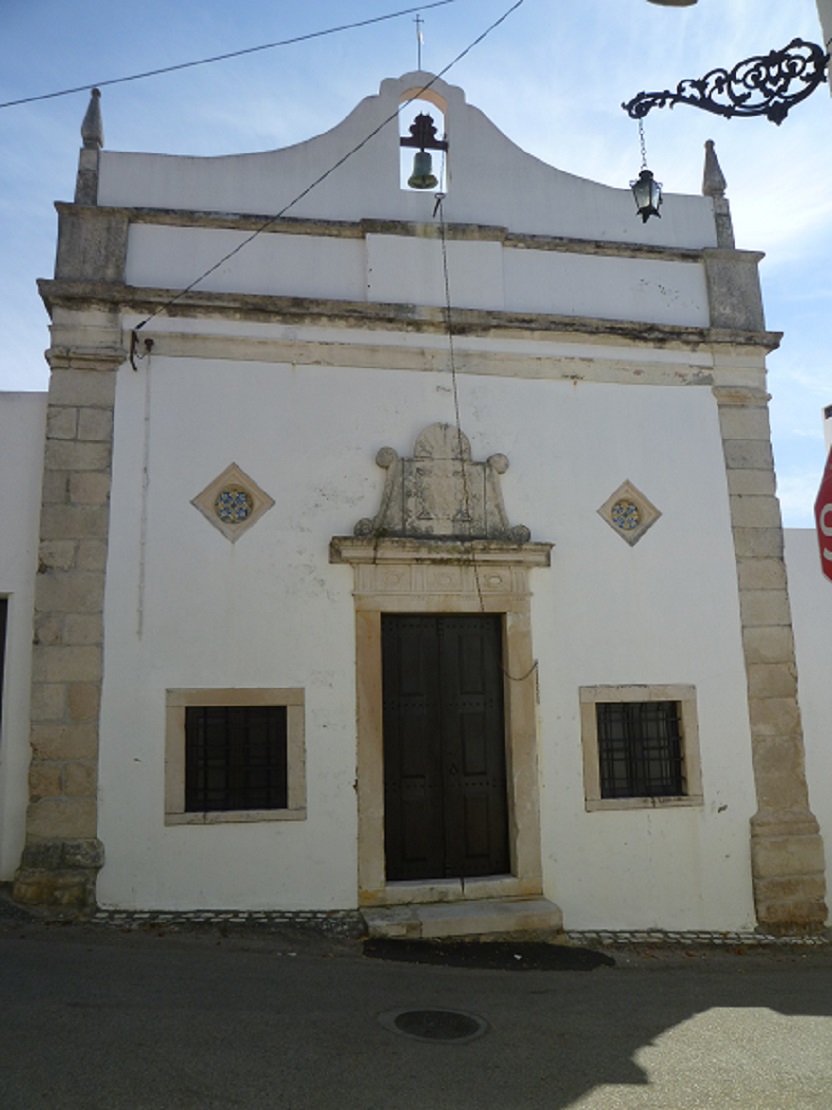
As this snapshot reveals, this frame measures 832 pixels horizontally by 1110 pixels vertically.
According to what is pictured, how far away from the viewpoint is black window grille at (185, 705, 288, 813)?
705 centimetres

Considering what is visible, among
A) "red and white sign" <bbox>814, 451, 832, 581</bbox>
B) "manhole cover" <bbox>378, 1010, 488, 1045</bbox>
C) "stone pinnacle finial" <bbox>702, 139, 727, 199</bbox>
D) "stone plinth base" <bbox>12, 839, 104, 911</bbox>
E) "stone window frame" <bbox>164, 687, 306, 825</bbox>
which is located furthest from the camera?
"stone pinnacle finial" <bbox>702, 139, 727, 199</bbox>

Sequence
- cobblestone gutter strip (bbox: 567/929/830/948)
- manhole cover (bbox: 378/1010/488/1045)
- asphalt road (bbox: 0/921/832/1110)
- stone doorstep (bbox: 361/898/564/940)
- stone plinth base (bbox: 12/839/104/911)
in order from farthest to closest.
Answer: cobblestone gutter strip (bbox: 567/929/830/948) → stone doorstep (bbox: 361/898/564/940) → stone plinth base (bbox: 12/839/104/911) → manhole cover (bbox: 378/1010/488/1045) → asphalt road (bbox: 0/921/832/1110)

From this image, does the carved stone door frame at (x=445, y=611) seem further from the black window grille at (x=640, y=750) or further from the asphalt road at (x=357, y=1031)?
the asphalt road at (x=357, y=1031)

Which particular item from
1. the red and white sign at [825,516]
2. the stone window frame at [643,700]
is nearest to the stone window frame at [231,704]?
the stone window frame at [643,700]

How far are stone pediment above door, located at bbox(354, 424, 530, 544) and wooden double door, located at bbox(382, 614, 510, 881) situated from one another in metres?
0.74

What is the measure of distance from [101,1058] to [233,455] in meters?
4.60

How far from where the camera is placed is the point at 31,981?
200 inches

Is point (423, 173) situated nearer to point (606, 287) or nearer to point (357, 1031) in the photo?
point (606, 287)

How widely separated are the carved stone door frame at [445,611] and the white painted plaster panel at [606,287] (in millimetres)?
2380

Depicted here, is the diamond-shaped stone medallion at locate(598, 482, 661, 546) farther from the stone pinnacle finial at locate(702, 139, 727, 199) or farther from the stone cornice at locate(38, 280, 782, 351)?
the stone pinnacle finial at locate(702, 139, 727, 199)

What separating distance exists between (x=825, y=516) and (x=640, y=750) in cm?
501

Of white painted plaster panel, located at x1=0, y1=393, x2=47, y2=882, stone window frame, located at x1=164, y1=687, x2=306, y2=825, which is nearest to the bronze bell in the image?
white painted plaster panel, located at x1=0, y1=393, x2=47, y2=882

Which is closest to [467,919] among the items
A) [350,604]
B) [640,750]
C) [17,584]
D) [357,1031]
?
[640,750]

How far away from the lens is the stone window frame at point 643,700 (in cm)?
759
